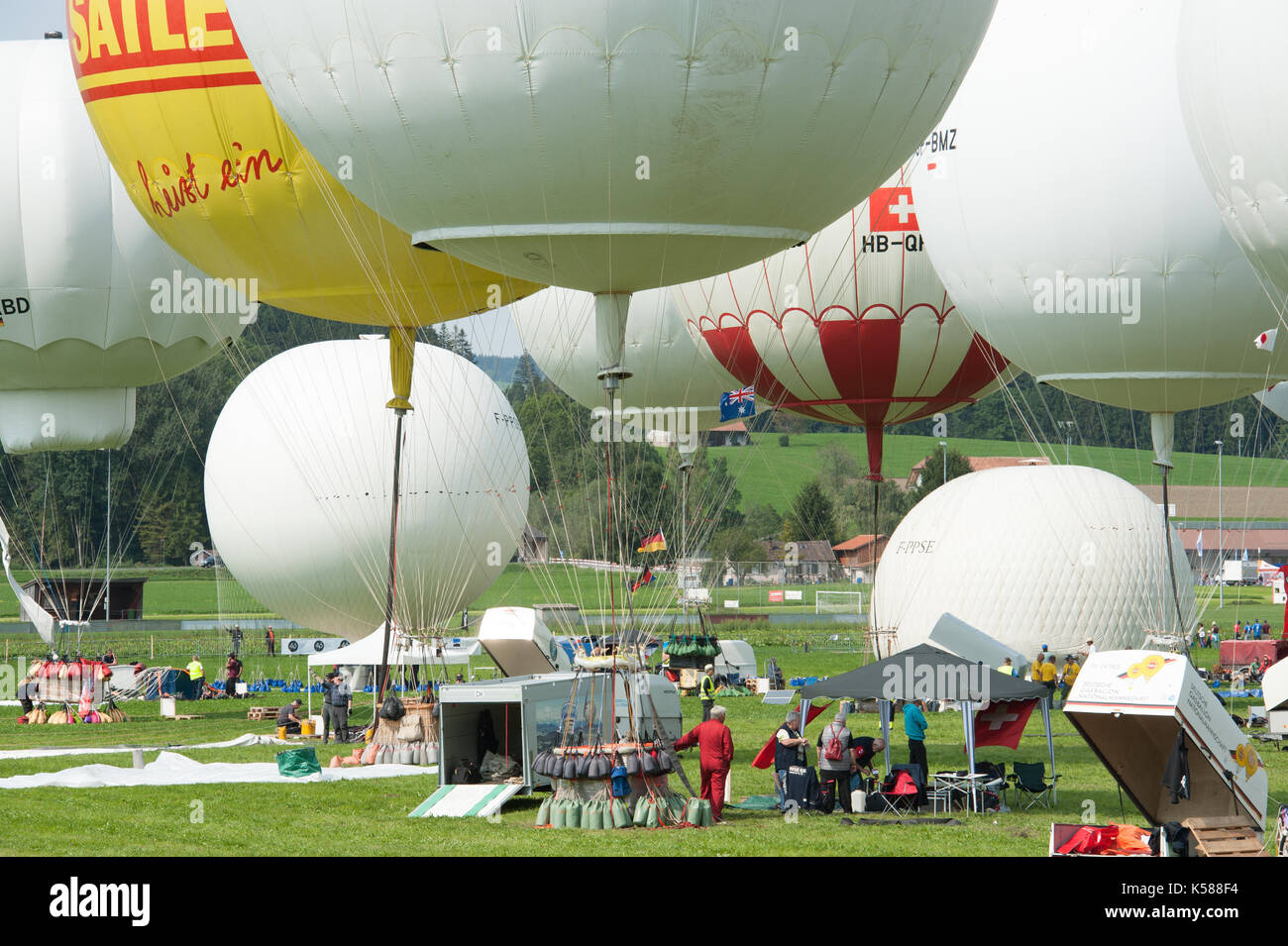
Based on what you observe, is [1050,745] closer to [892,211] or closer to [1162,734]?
[1162,734]

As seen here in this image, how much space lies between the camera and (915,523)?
32469mm

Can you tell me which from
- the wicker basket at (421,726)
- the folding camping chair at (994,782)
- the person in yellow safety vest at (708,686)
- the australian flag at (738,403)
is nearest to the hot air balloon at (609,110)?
the folding camping chair at (994,782)

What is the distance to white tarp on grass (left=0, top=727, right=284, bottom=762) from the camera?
2102 cm

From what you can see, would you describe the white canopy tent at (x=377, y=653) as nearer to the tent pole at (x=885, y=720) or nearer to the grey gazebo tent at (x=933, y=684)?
the tent pole at (x=885, y=720)

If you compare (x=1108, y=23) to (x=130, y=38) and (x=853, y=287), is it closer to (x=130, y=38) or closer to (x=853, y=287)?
(x=853, y=287)

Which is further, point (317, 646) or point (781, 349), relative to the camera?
point (317, 646)

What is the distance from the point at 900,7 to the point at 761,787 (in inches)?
361

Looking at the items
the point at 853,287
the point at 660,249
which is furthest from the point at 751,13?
the point at 853,287

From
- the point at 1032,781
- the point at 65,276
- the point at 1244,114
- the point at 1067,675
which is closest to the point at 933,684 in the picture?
the point at 1032,781

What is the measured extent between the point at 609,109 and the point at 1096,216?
805 cm

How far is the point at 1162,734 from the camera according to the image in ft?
46.0

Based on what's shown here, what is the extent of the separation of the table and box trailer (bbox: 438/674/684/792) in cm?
278

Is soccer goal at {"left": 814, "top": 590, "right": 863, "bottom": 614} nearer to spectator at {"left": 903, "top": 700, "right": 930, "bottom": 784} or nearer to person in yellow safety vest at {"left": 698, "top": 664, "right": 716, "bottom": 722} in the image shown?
person in yellow safety vest at {"left": 698, "top": 664, "right": 716, "bottom": 722}

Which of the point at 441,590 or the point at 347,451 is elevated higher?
the point at 347,451
